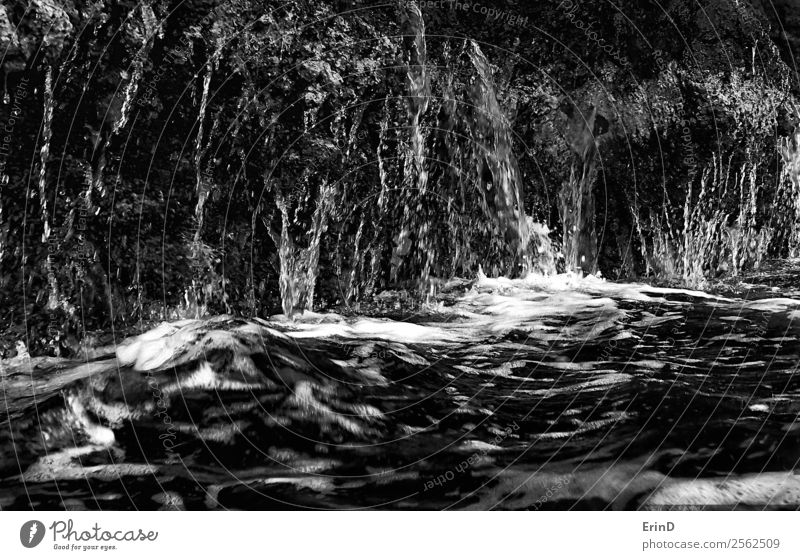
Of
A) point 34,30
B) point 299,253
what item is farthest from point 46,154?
point 299,253

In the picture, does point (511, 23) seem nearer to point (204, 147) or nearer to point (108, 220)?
point (204, 147)

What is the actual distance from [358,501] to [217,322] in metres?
1.29

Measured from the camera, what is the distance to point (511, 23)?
199 inches

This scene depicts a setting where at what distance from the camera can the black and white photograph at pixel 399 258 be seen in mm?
3090

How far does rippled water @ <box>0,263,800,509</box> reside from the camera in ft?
9.87

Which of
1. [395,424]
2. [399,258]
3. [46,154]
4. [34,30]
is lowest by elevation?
[395,424]

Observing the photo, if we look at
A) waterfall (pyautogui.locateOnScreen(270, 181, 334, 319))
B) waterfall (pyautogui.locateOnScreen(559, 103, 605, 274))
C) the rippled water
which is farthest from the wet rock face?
waterfall (pyautogui.locateOnScreen(559, 103, 605, 274))

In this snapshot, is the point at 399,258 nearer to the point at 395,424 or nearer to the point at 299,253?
the point at 299,253
